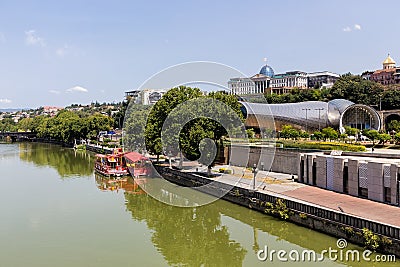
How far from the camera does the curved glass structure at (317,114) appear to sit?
43688mm

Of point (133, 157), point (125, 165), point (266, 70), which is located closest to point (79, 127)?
point (125, 165)

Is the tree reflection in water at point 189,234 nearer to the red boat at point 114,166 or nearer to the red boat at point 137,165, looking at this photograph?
the red boat at point 137,165

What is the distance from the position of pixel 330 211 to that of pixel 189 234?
19.7 ft

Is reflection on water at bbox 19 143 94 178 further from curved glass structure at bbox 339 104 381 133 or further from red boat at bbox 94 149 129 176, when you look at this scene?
curved glass structure at bbox 339 104 381 133

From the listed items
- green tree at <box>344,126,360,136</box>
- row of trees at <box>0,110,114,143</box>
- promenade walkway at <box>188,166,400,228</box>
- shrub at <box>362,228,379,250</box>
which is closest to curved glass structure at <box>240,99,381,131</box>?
green tree at <box>344,126,360,136</box>

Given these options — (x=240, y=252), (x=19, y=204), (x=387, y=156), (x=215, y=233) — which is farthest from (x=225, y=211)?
(x=19, y=204)

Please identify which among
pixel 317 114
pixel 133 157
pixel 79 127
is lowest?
pixel 133 157

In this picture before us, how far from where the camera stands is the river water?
14.9 m

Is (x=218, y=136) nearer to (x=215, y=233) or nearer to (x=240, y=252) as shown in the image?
(x=215, y=233)

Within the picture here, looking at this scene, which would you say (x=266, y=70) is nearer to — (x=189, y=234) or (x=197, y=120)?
(x=197, y=120)

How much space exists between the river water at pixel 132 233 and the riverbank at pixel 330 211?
0.42 m

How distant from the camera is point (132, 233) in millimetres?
18000

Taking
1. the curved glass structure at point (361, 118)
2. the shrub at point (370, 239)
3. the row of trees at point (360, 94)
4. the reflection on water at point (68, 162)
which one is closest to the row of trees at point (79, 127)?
the reflection on water at point (68, 162)

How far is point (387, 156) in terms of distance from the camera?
23266 millimetres
